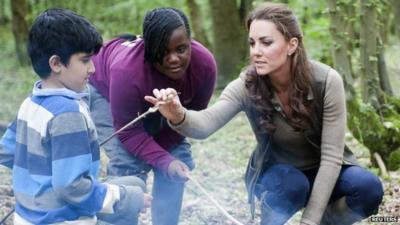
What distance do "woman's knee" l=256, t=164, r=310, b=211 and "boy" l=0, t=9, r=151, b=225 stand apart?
3.34ft

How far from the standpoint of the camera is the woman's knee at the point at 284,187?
3.25m

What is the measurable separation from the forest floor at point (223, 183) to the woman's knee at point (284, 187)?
64 centimetres

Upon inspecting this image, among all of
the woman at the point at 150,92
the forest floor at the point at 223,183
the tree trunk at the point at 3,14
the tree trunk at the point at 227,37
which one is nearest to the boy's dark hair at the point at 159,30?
the woman at the point at 150,92

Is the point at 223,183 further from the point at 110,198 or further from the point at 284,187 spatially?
the point at 110,198

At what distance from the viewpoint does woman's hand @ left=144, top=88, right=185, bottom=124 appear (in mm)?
2945

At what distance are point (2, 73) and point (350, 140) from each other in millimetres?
8996

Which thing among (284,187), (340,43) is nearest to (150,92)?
(284,187)

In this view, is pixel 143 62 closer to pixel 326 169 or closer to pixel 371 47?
pixel 326 169

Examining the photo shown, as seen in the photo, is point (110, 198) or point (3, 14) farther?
point (3, 14)

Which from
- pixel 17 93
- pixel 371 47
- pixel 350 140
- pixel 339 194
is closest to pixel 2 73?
pixel 17 93

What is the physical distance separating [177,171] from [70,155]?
1043 mm

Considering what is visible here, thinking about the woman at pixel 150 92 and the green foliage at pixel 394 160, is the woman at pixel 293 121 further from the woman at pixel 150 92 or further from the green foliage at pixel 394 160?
the green foliage at pixel 394 160

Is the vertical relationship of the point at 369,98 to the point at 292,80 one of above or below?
below

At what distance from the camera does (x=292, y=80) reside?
3.22 meters
